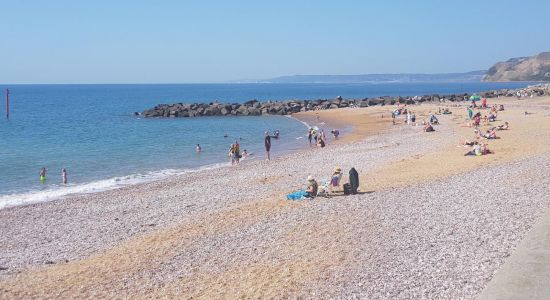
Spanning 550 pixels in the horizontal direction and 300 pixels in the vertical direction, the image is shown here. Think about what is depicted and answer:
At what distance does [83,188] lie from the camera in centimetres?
2353

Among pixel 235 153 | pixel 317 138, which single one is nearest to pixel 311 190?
pixel 235 153

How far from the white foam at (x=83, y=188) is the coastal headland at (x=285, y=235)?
147cm

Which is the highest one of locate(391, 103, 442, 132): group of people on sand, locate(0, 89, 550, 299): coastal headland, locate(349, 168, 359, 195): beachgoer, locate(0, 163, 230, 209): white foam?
locate(391, 103, 442, 132): group of people on sand

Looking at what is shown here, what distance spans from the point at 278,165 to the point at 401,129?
59.9 ft

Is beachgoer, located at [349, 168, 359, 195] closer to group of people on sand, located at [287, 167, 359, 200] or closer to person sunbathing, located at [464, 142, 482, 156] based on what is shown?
group of people on sand, located at [287, 167, 359, 200]

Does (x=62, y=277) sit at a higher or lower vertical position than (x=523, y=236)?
lower

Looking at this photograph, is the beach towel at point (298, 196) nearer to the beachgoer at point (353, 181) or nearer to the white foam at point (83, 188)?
the beachgoer at point (353, 181)

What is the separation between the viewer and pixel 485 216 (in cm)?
1282

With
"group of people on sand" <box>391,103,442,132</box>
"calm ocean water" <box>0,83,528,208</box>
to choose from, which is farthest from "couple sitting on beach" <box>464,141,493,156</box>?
"group of people on sand" <box>391,103,442,132</box>

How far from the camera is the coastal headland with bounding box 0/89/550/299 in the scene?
9.82 meters

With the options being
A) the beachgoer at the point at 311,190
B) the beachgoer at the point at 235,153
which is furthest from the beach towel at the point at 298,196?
the beachgoer at the point at 235,153

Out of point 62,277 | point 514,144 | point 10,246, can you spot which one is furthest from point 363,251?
point 514,144

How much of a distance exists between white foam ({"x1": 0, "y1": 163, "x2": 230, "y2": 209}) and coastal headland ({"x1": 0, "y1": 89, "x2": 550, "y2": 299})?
147 cm

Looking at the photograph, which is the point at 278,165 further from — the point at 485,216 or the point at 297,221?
the point at 485,216
